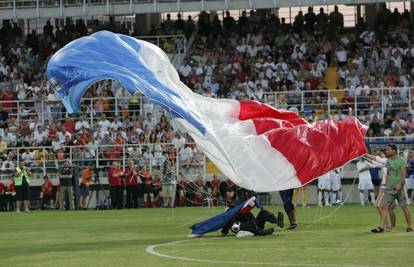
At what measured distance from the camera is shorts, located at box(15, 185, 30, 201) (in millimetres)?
41562

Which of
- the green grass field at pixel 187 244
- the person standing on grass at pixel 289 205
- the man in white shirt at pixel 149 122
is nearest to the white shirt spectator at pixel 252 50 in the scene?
the man in white shirt at pixel 149 122

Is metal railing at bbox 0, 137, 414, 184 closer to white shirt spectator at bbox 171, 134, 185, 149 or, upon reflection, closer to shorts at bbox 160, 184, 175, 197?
white shirt spectator at bbox 171, 134, 185, 149

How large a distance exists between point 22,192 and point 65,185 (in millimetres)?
1508

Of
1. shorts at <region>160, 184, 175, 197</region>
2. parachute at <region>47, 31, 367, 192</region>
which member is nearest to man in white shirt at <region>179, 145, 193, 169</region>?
shorts at <region>160, 184, 175, 197</region>

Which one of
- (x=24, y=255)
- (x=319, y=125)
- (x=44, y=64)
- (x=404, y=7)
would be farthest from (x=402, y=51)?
(x=24, y=255)

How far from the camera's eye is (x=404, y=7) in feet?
168

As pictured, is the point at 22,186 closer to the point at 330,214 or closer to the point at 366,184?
the point at 366,184

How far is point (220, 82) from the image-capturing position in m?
47.6

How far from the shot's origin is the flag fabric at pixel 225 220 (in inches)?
976

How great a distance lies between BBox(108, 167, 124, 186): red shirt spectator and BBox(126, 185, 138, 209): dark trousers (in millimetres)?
424

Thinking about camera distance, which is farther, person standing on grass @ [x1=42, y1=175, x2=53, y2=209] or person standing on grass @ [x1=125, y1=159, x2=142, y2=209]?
person standing on grass @ [x1=42, y1=175, x2=53, y2=209]

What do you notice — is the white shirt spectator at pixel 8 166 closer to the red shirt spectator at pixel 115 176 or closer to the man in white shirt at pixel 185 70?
the red shirt spectator at pixel 115 176

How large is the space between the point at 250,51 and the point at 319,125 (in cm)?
2410

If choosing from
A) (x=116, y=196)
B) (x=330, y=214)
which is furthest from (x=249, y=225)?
(x=116, y=196)
